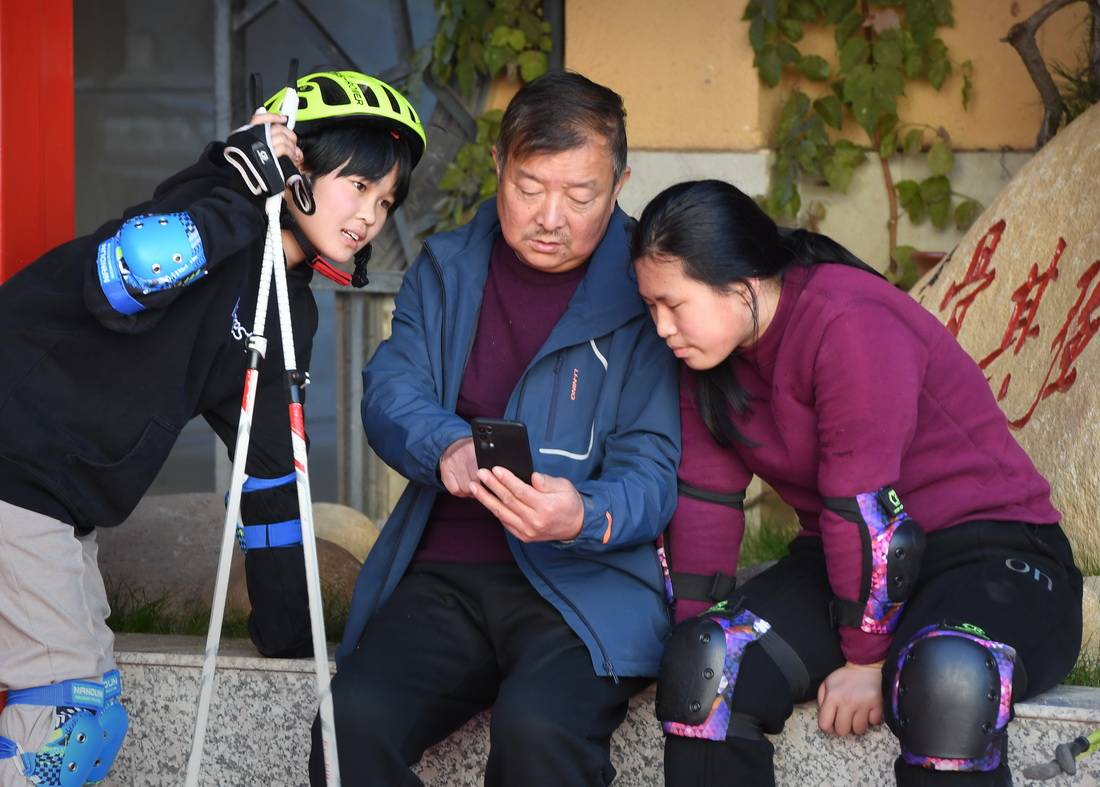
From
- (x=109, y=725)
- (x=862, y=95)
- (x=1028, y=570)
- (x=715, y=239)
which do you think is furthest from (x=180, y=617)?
(x=862, y=95)

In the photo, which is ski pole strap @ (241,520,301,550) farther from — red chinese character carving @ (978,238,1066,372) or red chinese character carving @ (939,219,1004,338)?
red chinese character carving @ (939,219,1004,338)

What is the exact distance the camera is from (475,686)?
284 cm

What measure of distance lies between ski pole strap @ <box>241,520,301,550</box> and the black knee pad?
98cm

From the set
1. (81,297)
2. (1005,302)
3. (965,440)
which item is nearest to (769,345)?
(965,440)

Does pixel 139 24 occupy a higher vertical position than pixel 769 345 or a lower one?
higher

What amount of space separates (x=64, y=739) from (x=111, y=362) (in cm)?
72

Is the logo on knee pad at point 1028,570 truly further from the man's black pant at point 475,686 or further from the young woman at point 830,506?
the man's black pant at point 475,686

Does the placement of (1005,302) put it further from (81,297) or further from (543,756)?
(81,297)

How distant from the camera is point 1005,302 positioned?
430 cm

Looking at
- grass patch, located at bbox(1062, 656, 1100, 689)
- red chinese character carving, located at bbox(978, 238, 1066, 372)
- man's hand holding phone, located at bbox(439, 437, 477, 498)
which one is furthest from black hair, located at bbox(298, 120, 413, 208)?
red chinese character carving, located at bbox(978, 238, 1066, 372)

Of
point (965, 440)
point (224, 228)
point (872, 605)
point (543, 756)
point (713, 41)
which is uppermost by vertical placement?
point (713, 41)

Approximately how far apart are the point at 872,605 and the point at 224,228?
141 cm

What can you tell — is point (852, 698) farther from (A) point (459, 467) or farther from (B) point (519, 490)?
(A) point (459, 467)

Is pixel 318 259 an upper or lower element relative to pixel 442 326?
upper
